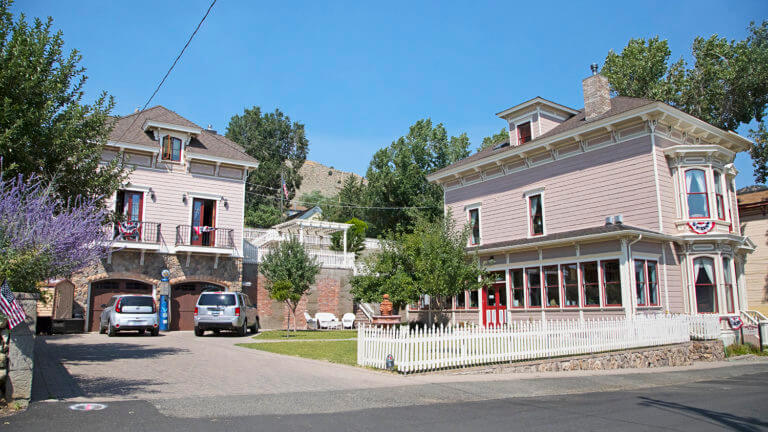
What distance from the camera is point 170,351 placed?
14914 millimetres

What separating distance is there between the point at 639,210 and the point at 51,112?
61.7ft

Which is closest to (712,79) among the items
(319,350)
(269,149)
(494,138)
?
(494,138)

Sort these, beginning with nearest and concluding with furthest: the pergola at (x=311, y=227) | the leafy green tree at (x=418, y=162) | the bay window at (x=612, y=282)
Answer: the bay window at (x=612, y=282) → the pergola at (x=311, y=227) → the leafy green tree at (x=418, y=162)

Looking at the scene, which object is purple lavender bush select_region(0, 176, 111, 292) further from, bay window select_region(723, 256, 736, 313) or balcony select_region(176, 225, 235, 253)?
bay window select_region(723, 256, 736, 313)

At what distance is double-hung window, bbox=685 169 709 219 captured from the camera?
20312mm

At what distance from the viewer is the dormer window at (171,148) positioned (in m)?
27.0

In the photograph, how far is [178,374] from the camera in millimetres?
10555

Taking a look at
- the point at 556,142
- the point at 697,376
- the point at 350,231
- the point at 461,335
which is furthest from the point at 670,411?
the point at 350,231

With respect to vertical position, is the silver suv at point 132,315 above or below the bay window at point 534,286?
below

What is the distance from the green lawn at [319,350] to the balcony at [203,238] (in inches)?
399

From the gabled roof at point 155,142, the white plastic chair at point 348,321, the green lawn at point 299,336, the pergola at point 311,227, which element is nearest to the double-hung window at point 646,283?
the green lawn at point 299,336

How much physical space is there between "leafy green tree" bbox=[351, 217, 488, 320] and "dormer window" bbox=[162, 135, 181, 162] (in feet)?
39.1

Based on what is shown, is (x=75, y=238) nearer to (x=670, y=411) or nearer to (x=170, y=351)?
(x=170, y=351)

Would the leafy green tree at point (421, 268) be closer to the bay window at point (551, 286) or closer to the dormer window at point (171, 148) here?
the bay window at point (551, 286)
